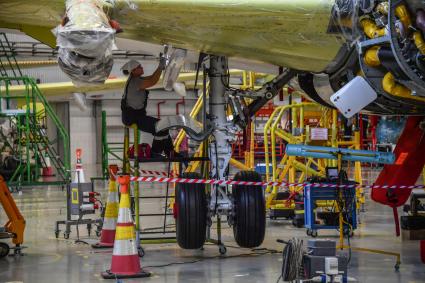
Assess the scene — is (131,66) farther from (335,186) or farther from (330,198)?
(330,198)

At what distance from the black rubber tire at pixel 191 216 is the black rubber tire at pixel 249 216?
469 millimetres

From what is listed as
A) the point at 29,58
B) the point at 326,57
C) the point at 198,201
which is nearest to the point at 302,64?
the point at 326,57

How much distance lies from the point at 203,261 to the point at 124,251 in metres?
1.65

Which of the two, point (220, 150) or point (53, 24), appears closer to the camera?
point (53, 24)

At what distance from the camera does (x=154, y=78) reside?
1148cm

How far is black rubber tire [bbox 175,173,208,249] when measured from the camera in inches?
432

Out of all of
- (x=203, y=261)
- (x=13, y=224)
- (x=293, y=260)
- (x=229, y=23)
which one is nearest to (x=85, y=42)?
(x=229, y=23)

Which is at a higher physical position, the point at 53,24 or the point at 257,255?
the point at 53,24

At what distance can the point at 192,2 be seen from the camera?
30.6 ft

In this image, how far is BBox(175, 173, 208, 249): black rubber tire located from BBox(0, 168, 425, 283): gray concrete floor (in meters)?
0.28

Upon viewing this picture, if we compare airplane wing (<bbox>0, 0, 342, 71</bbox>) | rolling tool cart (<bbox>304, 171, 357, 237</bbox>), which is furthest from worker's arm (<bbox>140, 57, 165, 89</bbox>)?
rolling tool cart (<bbox>304, 171, 357, 237</bbox>)

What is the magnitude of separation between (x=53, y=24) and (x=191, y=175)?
2.89 metres

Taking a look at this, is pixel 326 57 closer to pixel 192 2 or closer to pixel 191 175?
pixel 192 2

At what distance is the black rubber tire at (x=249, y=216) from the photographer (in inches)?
440
